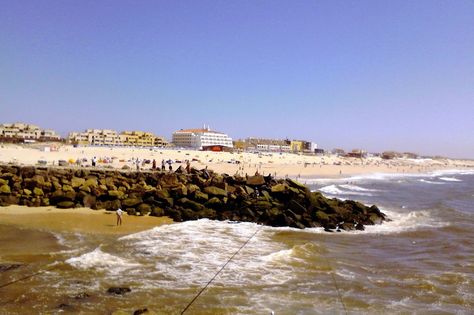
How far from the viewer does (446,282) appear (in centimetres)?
975

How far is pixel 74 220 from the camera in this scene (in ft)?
48.5

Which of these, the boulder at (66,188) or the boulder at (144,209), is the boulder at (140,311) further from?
the boulder at (66,188)

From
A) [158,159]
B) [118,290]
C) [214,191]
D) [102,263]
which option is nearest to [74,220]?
[102,263]

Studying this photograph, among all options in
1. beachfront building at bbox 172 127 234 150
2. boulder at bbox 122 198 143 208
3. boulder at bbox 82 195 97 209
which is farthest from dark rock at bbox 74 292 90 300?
beachfront building at bbox 172 127 234 150

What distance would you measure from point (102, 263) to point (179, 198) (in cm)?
844

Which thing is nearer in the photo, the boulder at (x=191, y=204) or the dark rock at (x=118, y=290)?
the dark rock at (x=118, y=290)

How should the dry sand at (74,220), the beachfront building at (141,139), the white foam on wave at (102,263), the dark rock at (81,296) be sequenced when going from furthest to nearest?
the beachfront building at (141,139), the dry sand at (74,220), the white foam on wave at (102,263), the dark rock at (81,296)

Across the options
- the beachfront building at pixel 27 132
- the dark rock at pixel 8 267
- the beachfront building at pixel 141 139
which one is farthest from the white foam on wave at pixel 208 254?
the beachfront building at pixel 141 139

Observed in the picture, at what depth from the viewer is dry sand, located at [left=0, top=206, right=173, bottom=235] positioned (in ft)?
44.4

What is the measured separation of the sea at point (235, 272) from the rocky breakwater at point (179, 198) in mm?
1479

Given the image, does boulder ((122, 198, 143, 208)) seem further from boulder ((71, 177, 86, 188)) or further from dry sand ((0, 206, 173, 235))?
boulder ((71, 177, 86, 188))

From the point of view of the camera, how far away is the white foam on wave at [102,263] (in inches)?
366

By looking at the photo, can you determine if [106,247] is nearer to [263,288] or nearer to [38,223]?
[38,223]

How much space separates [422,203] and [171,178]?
58.5ft
